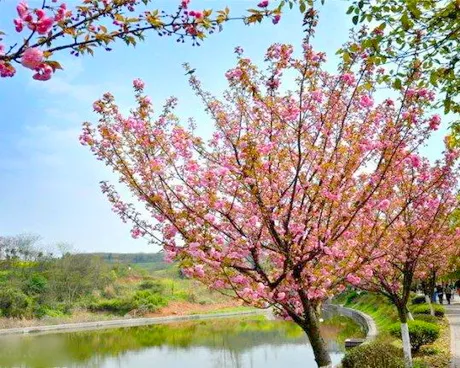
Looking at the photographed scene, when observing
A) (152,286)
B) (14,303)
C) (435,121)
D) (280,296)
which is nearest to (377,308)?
(435,121)

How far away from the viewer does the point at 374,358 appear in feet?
31.0

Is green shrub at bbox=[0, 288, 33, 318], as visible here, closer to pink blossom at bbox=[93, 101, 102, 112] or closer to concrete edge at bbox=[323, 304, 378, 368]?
concrete edge at bbox=[323, 304, 378, 368]

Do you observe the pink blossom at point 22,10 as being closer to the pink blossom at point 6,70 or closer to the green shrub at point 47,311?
the pink blossom at point 6,70

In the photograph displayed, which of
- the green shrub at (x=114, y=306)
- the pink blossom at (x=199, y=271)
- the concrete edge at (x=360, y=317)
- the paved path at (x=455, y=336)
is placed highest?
the pink blossom at (x=199, y=271)

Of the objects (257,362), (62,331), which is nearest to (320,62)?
(257,362)

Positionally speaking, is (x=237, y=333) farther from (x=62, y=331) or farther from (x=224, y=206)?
(x=224, y=206)

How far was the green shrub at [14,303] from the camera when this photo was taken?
36.6 m

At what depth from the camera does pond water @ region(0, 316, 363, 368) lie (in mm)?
19844

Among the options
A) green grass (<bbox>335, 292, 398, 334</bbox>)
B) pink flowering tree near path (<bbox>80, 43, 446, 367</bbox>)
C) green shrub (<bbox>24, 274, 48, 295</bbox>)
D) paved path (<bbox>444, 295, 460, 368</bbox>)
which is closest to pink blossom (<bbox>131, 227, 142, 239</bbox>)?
pink flowering tree near path (<bbox>80, 43, 446, 367</bbox>)

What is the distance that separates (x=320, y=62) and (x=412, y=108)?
1423mm

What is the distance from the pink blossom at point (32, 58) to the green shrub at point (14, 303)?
1527 inches

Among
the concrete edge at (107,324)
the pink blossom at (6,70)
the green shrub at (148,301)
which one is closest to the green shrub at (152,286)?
the green shrub at (148,301)

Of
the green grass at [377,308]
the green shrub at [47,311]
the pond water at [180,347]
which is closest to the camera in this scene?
the pond water at [180,347]

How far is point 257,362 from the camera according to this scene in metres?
18.9
